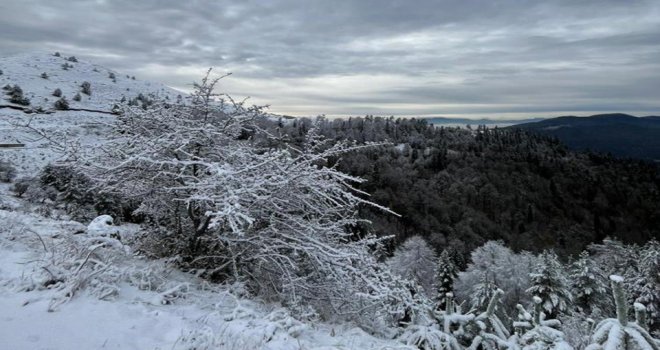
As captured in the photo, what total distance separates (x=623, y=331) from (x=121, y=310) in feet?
12.4

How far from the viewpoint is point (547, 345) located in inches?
112

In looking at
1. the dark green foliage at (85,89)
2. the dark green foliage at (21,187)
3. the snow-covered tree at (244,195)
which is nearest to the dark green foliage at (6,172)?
the dark green foliage at (21,187)

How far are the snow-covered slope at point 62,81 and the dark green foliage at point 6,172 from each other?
1083cm

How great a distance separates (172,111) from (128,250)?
7.09 ft

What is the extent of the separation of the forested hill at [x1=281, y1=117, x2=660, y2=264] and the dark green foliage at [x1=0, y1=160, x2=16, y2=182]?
5231 centimetres

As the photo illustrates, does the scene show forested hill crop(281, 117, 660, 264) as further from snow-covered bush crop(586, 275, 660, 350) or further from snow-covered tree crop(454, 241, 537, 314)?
snow-covered bush crop(586, 275, 660, 350)

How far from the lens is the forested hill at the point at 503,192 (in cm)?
9638

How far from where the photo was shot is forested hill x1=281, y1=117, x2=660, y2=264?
96.4 metres

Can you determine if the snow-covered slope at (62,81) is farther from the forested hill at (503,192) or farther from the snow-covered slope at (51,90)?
the forested hill at (503,192)

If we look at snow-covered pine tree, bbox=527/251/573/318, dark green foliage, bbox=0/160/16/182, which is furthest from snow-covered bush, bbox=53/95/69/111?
snow-covered pine tree, bbox=527/251/573/318

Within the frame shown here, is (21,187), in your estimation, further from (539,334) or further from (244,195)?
(539,334)

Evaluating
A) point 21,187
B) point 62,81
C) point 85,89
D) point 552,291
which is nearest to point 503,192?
point 552,291

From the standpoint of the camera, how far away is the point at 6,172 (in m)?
22.6

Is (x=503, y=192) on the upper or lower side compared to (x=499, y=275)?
lower
